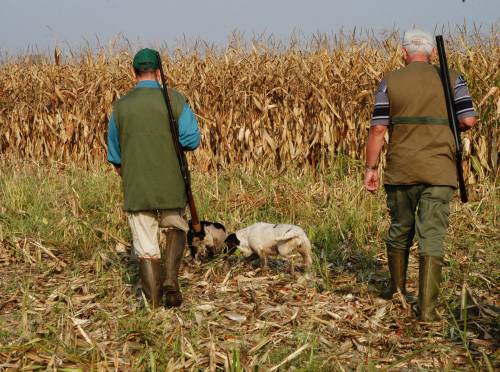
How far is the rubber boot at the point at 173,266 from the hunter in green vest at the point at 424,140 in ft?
5.68

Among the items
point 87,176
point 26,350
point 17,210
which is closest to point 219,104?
point 87,176

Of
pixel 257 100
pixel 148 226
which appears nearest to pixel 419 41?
pixel 148 226

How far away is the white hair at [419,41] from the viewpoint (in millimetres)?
5148

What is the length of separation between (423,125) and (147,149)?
6.82 feet

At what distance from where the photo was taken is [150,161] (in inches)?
208

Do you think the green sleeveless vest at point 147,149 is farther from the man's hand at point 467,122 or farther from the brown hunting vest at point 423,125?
the man's hand at point 467,122

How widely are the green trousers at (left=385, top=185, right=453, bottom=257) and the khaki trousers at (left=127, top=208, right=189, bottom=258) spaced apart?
170cm

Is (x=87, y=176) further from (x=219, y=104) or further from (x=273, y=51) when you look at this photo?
(x=273, y=51)

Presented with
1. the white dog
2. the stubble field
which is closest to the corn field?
the stubble field

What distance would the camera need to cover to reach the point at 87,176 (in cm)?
1043

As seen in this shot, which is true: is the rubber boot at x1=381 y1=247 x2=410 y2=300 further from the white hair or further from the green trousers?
the white hair

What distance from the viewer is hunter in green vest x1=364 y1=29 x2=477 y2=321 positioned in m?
5.12

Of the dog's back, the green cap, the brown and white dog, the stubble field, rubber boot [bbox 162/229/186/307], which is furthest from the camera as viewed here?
the brown and white dog

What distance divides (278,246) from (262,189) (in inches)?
95.8
